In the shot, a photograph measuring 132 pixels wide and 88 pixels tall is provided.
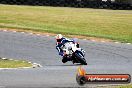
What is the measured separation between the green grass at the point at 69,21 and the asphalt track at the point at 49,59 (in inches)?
172

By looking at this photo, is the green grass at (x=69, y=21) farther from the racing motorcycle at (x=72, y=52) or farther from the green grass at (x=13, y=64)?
the racing motorcycle at (x=72, y=52)

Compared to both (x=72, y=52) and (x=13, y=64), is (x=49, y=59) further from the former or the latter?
(x=72, y=52)

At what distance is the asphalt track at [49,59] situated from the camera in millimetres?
15383

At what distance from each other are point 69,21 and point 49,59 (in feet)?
72.7

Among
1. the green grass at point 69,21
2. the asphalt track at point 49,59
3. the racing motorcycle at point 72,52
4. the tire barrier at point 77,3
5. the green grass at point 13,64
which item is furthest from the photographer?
the tire barrier at point 77,3

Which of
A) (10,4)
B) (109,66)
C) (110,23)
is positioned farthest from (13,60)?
(10,4)

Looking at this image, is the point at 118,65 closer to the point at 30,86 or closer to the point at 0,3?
the point at 30,86

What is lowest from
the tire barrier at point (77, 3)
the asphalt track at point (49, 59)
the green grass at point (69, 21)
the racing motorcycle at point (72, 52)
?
the tire barrier at point (77, 3)

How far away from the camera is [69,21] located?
44.6 m

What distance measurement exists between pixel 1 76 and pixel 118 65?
6044 millimetres

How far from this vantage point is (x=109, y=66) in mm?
19969

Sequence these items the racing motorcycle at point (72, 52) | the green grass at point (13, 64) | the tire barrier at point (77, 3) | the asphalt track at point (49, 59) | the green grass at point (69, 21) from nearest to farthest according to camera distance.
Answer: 1. the racing motorcycle at point (72, 52)
2. the asphalt track at point (49, 59)
3. the green grass at point (13, 64)
4. the green grass at point (69, 21)
5. the tire barrier at point (77, 3)

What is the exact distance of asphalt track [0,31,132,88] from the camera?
1538 cm

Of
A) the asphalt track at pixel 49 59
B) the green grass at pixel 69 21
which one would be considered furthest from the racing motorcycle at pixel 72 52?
the green grass at pixel 69 21
